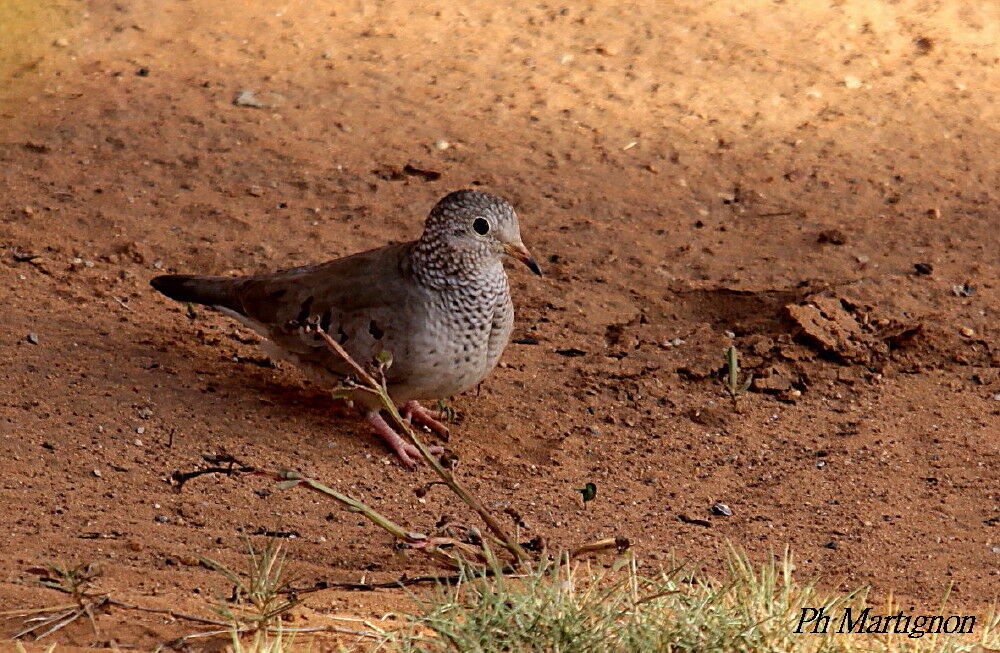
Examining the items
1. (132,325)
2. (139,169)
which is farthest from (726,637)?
(139,169)

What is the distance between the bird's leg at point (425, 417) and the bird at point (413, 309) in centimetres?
2

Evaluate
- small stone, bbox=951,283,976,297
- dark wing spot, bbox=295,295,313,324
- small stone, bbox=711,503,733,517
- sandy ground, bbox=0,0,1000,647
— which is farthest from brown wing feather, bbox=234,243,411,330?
small stone, bbox=951,283,976,297

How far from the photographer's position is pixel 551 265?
637 cm

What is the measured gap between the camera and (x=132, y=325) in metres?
5.59

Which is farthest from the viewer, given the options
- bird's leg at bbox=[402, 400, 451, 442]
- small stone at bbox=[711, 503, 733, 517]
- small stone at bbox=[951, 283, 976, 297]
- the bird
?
small stone at bbox=[951, 283, 976, 297]

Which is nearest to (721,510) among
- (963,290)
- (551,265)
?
(551,265)

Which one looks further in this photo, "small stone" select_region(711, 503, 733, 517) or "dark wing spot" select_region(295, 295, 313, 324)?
"dark wing spot" select_region(295, 295, 313, 324)

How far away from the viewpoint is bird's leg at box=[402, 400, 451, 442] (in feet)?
17.0

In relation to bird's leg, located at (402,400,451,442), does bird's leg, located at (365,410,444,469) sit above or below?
above

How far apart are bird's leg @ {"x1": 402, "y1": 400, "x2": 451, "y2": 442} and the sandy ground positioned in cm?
11

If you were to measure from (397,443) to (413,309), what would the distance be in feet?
1.71

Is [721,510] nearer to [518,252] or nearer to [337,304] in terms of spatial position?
[518,252]

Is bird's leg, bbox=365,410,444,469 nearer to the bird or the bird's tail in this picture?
the bird

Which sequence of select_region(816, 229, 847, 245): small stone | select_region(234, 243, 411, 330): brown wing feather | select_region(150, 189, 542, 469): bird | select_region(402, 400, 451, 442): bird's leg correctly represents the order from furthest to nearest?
select_region(816, 229, 847, 245): small stone < select_region(402, 400, 451, 442): bird's leg < select_region(234, 243, 411, 330): brown wing feather < select_region(150, 189, 542, 469): bird
